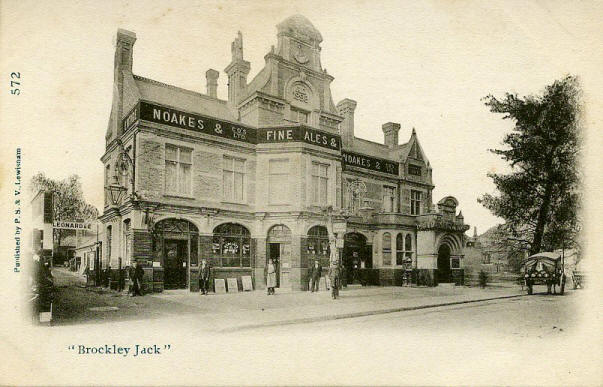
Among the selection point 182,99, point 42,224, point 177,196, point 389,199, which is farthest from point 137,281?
point 389,199

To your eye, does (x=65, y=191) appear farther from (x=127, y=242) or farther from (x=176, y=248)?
(x=176, y=248)

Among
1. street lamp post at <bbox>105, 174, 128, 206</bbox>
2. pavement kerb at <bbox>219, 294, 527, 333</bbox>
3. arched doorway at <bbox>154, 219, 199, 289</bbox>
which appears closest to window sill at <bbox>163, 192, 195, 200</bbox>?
arched doorway at <bbox>154, 219, 199, 289</bbox>

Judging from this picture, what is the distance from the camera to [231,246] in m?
17.2

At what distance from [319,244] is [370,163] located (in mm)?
6858

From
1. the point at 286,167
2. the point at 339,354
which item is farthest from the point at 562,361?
the point at 286,167

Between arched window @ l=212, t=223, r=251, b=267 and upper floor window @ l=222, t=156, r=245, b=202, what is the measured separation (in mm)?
1166

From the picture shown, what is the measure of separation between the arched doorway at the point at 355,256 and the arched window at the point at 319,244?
360cm

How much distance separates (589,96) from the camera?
853 centimetres

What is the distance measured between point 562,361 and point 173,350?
278 inches

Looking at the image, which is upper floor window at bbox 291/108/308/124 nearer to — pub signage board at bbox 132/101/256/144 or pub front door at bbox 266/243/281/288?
pub signage board at bbox 132/101/256/144

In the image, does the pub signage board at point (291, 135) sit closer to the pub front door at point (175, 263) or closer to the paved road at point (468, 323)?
the pub front door at point (175, 263)

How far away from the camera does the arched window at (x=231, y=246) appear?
55.3ft

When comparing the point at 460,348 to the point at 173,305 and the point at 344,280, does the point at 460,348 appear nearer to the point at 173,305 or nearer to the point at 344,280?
the point at 173,305

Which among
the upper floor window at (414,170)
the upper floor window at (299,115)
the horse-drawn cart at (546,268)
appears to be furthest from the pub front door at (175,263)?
the upper floor window at (414,170)
